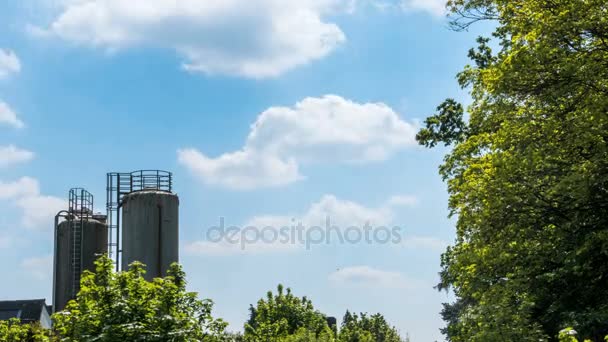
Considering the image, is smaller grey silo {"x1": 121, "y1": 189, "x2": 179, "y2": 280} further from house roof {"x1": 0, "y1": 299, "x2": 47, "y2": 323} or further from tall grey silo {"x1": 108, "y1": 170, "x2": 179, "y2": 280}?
house roof {"x1": 0, "y1": 299, "x2": 47, "y2": 323}

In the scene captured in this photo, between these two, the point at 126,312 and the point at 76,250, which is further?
the point at 76,250

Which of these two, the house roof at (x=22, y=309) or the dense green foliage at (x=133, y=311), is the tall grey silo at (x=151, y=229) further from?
the house roof at (x=22, y=309)

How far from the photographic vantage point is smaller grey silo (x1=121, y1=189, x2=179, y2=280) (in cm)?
2914

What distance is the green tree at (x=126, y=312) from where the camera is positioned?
1362cm

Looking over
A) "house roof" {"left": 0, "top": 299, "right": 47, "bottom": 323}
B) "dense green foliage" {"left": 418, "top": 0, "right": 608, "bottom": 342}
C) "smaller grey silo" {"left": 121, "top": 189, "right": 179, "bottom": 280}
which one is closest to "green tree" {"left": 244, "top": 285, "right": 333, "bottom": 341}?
"smaller grey silo" {"left": 121, "top": 189, "right": 179, "bottom": 280}

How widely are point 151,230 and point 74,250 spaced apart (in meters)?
8.74

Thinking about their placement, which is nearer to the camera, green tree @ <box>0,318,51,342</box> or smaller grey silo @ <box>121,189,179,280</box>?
green tree @ <box>0,318,51,342</box>

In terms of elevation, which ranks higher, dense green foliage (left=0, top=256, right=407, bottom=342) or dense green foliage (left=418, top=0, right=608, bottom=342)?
dense green foliage (left=418, top=0, right=608, bottom=342)

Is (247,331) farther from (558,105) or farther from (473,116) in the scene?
(558,105)

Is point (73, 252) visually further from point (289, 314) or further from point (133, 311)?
point (133, 311)

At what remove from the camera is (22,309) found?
58.0 m

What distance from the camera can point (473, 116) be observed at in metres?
22.7

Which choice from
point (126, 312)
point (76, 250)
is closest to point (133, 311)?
point (126, 312)

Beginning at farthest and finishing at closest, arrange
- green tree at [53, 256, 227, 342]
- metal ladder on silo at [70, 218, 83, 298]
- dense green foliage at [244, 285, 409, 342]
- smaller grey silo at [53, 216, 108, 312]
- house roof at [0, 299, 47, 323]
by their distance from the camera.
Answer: house roof at [0, 299, 47, 323], smaller grey silo at [53, 216, 108, 312], metal ladder on silo at [70, 218, 83, 298], dense green foliage at [244, 285, 409, 342], green tree at [53, 256, 227, 342]
